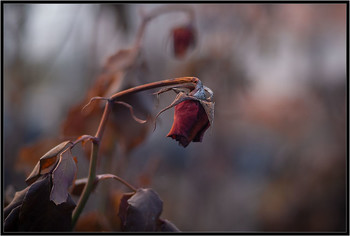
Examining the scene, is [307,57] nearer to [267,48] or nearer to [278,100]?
[267,48]

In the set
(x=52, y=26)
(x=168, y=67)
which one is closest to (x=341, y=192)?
(x=168, y=67)

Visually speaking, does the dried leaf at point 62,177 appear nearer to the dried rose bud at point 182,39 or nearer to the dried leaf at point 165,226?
the dried leaf at point 165,226

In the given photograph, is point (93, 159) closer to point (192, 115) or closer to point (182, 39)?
point (192, 115)

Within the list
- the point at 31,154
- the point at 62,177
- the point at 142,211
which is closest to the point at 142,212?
the point at 142,211

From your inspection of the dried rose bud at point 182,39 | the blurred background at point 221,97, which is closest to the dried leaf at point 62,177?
the blurred background at point 221,97

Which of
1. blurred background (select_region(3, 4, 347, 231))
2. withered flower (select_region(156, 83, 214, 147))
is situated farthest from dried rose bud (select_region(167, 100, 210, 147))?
blurred background (select_region(3, 4, 347, 231))
